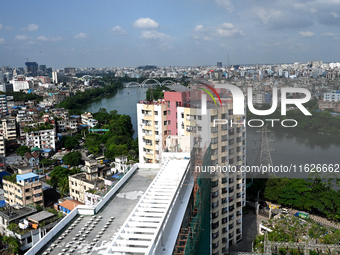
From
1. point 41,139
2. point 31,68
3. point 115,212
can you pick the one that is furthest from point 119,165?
point 31,68

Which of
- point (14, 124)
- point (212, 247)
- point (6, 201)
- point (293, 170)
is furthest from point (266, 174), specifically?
point (14, 124)

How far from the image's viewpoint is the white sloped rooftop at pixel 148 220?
1171 mm

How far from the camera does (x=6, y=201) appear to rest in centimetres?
491

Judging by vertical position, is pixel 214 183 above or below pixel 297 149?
above

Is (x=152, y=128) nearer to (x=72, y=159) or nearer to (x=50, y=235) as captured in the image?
(x=50, y=235)

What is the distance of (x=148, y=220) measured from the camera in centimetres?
136

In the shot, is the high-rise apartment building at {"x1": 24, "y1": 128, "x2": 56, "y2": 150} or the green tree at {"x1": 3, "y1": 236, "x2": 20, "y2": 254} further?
the high-rise apartment building at {"x1": 24, "y1": 128, "x2": 56, "y2": 150}

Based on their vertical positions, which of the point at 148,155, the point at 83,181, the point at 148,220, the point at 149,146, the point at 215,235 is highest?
the point at 148,220

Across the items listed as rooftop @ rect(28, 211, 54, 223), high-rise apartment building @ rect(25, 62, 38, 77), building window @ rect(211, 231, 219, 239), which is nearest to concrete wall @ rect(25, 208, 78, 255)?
building window @ rect(211, 231, 219, 239)

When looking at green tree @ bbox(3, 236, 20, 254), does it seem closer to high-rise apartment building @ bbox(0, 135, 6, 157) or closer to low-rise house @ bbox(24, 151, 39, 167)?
low-rise house @ bbox(24, 151, 39, 167)

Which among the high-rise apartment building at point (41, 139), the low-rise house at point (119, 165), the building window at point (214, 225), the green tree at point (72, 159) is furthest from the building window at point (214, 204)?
the high-rise apartment building at point (41, 139)

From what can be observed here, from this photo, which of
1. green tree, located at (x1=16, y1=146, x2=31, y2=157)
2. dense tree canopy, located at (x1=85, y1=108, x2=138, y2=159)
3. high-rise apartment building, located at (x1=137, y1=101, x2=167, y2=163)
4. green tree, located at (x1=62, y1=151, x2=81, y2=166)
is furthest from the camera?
green tree, located at (x1=16, y1=146, x2=31, y2=157)

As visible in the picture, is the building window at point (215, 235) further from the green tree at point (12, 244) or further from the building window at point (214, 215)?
the green tree at point (12, 244)

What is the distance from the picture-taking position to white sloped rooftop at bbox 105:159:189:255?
117cm
